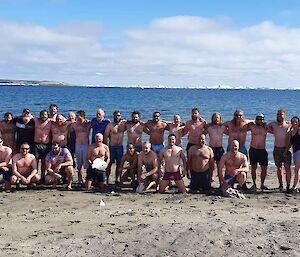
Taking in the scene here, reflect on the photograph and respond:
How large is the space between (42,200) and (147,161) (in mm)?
2428

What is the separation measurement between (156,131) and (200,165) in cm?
150

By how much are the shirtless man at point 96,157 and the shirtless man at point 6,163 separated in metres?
1.76

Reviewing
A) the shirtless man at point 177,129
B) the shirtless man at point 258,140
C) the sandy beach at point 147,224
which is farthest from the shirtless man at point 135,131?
the shirtless man at point 258,140

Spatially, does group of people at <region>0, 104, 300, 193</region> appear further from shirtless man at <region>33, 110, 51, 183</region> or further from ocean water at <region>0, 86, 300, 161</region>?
ocean water at <region>0, 86, 300, 161</region>

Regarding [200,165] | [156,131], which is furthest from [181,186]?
[156,131]

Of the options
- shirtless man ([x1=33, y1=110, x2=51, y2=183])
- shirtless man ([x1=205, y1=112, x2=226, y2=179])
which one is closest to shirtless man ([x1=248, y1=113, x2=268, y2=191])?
shirtless man ([x1=205, y1=112, x2=226, y2=179])

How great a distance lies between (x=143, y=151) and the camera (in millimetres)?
10383

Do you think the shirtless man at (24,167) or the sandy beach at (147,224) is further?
the shirtless man at (24,167)

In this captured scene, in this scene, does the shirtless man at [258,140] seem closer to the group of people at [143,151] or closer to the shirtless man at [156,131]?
the group of people at [143,151]

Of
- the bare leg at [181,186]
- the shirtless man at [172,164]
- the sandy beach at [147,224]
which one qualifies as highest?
the shirtless man at [172,164]

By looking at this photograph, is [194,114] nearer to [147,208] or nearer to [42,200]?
[147,208]

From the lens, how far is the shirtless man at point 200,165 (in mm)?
10227

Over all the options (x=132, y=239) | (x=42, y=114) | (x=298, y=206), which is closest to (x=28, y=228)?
(x=132, y=239)

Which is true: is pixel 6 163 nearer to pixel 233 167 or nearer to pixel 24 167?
pixel 24 167
